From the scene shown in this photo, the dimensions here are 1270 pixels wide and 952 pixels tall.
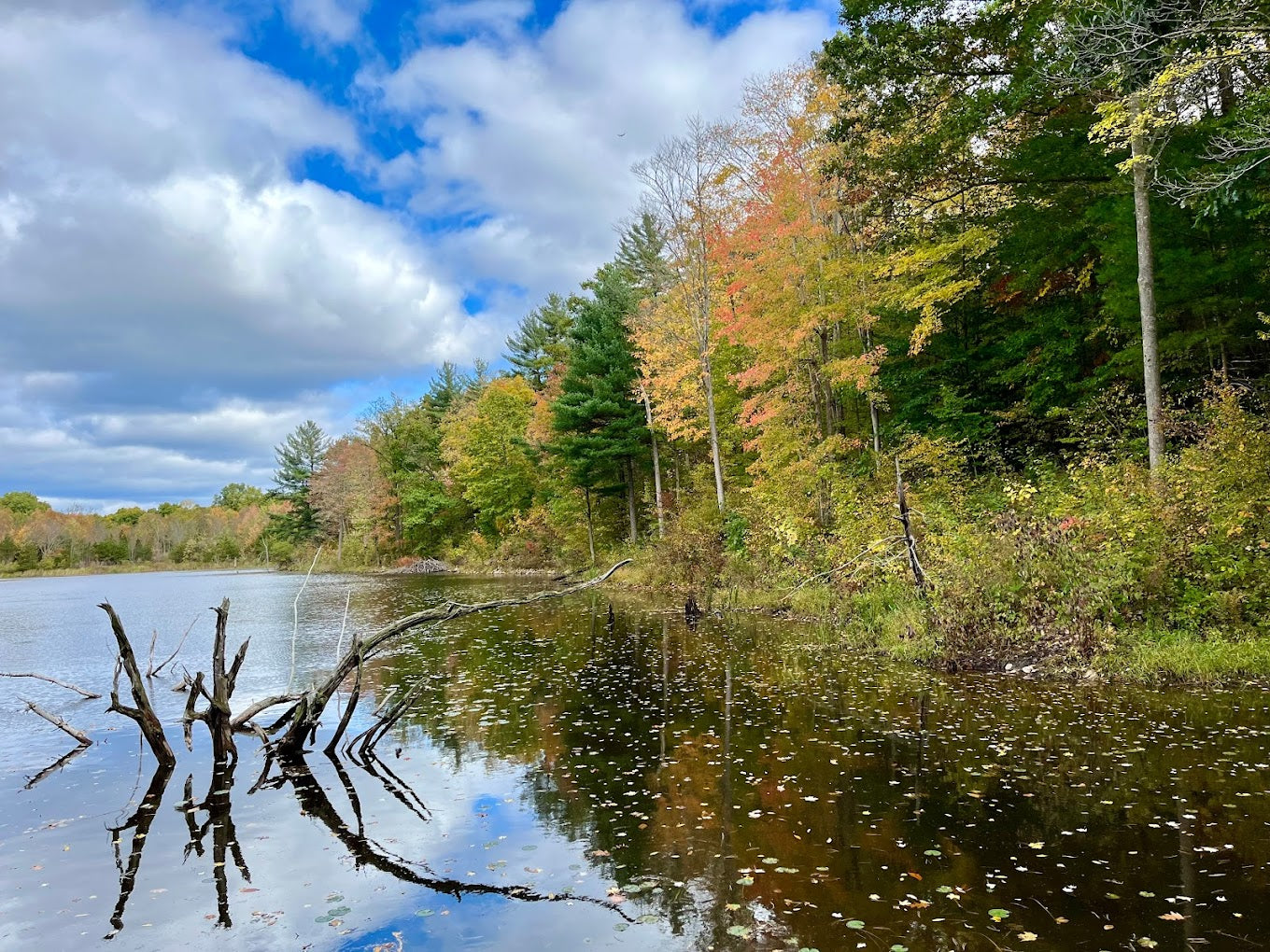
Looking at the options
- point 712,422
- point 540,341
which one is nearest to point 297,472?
point 540,341

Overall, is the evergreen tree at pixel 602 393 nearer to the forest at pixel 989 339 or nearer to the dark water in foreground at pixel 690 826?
the forest at pixel 989 339

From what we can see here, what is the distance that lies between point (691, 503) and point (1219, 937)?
26158 mm

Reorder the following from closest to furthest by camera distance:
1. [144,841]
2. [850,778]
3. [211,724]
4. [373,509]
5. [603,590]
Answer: [144,841] → [850,778] → [211,724] → [603,590] → [373,509]

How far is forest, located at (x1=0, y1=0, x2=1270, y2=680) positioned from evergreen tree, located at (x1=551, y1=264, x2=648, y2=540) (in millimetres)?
→ 520

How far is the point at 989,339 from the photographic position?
781 inches

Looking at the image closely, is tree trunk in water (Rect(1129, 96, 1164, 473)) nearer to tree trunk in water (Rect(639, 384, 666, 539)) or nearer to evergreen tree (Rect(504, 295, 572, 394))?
tree trunk in water (Rect(639, 384, 666, 539))

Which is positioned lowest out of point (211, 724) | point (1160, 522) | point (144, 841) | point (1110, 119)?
point (144, 841)

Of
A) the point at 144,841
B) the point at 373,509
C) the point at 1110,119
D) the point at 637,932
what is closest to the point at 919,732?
the point at 637,932

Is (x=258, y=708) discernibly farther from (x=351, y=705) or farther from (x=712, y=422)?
(x=712, y=422)

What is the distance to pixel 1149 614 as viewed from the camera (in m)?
11.2

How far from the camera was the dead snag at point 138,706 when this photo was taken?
7613mm

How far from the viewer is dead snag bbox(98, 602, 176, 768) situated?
7.61 metres

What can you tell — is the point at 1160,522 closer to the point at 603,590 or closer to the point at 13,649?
the point at 603,590

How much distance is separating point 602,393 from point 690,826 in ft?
86.5
